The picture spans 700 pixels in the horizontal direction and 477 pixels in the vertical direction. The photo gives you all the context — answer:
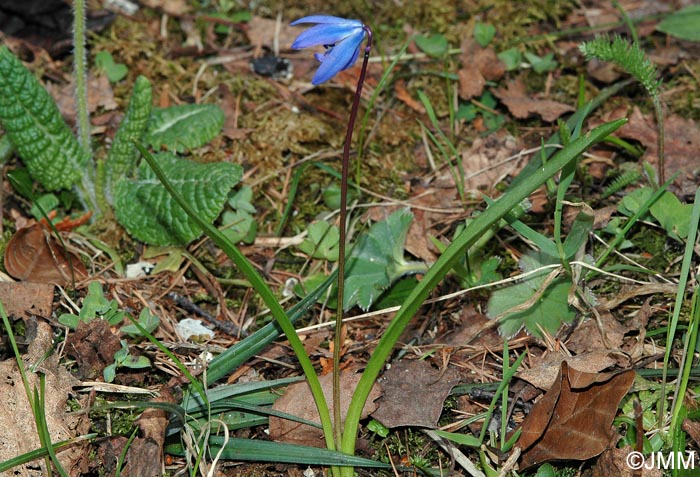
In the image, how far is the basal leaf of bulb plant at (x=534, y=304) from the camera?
236 cm

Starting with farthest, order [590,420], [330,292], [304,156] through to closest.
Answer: [304,156] → [330,292] → [590,420]

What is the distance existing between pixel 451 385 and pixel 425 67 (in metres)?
1.76

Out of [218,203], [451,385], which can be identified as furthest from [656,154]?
[218,203]

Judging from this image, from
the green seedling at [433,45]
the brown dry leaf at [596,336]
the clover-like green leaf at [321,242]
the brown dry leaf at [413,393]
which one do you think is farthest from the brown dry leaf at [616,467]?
the green seedling at [433,45]

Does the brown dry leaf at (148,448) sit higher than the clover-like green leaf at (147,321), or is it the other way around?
the clover-like green leaf at (147,321)

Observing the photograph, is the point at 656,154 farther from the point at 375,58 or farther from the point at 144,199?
the point at 144,199

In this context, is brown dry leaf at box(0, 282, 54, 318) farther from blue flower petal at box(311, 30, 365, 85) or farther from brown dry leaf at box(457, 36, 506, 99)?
brown dry leaf at box(457, 36, 506, 99)

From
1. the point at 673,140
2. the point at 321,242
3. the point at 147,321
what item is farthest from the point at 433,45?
the point at 147,321

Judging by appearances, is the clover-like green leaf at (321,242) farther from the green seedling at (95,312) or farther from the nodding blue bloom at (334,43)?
the nodding blue bloom at (334,43)

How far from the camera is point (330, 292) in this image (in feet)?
8.32

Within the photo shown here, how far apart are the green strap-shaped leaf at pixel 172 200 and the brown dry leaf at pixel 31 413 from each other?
→ 63 cm

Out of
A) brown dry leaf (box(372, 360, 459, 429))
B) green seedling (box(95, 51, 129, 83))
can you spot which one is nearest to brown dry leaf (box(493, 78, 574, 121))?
brown dry leaf (box(372, 360, 459, 429))

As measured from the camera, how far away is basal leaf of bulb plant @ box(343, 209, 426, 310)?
2521mm

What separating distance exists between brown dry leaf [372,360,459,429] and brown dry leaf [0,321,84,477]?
0.93 meters
